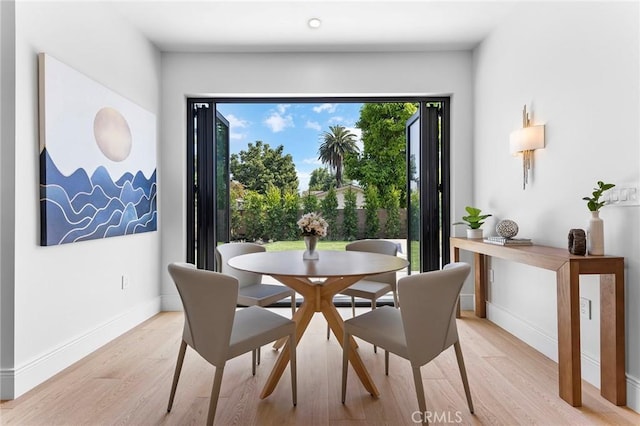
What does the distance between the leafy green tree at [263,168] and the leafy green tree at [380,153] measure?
2.92ft

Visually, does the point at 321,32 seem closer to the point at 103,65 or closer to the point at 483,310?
the point at 103,65

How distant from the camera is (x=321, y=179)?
5027mm

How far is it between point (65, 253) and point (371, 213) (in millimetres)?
3494

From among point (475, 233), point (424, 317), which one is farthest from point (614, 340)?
point (475, 233)

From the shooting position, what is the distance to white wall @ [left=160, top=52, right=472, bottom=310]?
3584 mm

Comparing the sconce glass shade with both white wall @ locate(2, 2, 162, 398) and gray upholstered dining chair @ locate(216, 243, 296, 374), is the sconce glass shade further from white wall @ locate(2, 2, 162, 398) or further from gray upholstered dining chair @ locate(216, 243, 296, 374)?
white wall @ locate(2, 2, 162, 398)

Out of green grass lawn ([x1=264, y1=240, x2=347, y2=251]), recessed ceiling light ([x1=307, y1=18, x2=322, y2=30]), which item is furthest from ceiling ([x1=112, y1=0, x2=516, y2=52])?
green grass lawn ([x1=264, y1=240, x2=347, y2=251])

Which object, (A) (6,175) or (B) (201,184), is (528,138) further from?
(A) (6,175)

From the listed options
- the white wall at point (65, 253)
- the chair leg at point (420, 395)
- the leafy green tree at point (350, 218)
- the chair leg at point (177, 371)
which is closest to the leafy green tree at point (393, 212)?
the leafy green tree at point (350, 218)

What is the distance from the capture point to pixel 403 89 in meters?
3.59

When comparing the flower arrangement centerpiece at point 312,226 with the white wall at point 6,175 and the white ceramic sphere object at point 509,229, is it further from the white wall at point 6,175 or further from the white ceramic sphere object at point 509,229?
the white wall at point 6,175

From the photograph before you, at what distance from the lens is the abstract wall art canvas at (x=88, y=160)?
214 centimetres

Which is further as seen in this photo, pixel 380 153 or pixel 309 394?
pixel 380 153

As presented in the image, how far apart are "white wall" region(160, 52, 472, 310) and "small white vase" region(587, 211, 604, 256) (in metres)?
2.07
